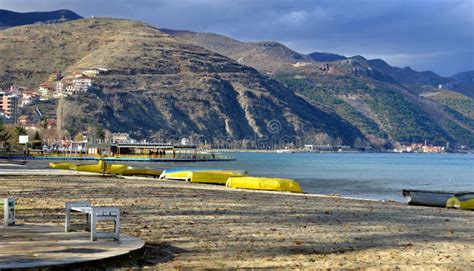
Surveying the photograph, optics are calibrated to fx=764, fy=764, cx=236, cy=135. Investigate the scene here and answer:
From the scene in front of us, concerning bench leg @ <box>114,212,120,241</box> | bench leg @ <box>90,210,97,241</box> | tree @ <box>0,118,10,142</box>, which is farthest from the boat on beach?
tree @ <box>0,118,10,142</box>

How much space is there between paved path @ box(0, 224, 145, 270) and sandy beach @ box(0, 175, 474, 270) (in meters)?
0.32

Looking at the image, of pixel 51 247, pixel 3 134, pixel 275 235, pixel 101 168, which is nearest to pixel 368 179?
pixel 101 168

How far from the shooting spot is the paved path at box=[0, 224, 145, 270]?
9977 mm

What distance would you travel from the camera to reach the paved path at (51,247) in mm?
9977

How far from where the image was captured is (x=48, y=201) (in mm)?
21641

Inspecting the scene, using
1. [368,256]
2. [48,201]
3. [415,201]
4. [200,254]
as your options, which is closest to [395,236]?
[368,256]

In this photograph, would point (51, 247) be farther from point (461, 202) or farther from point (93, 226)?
point (461, 202)

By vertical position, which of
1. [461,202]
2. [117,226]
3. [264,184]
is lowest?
[461,202]

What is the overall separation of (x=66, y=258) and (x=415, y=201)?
24.9 meters

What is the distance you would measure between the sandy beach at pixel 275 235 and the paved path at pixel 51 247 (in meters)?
0.32

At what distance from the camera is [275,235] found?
14633mm

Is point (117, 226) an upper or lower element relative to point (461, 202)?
upper

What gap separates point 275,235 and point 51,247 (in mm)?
4844

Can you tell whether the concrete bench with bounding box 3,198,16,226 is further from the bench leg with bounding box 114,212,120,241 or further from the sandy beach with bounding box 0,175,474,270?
the bench leg with bounding box 114,212,120,241
